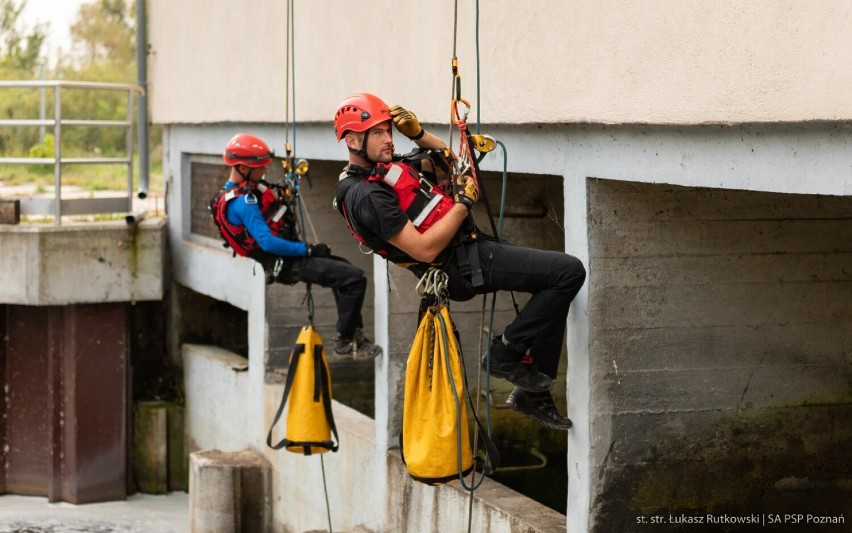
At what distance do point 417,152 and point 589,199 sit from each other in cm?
95

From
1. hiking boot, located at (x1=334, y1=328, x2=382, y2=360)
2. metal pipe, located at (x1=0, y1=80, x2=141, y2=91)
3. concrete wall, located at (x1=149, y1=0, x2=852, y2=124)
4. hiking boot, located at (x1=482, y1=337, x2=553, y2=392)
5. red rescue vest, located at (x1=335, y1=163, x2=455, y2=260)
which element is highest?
metal pipe, located at (x1=0, y1=80, x2=141, y2=91)

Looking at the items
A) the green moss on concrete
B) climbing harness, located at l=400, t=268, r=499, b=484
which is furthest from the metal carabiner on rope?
the green moss on concrete

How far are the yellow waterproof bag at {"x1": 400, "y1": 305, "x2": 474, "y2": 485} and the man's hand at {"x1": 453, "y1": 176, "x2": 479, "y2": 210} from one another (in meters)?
0.57

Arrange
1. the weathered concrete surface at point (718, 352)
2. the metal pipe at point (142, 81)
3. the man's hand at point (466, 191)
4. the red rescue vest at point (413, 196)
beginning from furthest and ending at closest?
the metal pipe at point (142, 81)
the weathered concrete surface at point (718, 352)
the red rescue vest at point (413, 196)
the man's hand at point (466, 191)

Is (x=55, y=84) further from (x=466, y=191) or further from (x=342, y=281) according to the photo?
(x=466, y=191)

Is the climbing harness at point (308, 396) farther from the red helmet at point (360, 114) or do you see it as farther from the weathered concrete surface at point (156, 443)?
the weathered concrete surface at point (156, 443)

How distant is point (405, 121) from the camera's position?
6547mm

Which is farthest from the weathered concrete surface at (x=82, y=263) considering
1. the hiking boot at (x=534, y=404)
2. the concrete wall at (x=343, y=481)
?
the hiking boot at (x=534, y=404)

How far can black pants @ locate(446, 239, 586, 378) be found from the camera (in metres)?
6.62

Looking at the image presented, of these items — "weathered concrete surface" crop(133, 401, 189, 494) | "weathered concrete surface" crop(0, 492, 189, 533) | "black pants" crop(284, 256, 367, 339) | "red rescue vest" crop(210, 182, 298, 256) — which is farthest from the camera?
"weathered concrete surface" crop(133, 401, 189, 494)

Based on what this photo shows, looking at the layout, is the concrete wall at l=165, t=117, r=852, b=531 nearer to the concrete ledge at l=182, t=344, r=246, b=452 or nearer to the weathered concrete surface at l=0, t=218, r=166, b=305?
the concrete ledge at l=182, t=344, r=246, b=452

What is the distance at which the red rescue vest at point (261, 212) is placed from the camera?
32.5 ft

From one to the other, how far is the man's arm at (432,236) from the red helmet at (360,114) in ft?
2.14

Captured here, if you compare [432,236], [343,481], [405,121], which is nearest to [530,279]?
[432,236]
